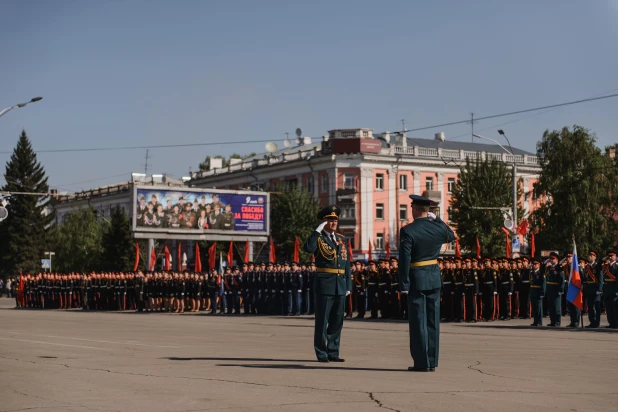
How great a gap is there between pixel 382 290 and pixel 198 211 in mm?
26741

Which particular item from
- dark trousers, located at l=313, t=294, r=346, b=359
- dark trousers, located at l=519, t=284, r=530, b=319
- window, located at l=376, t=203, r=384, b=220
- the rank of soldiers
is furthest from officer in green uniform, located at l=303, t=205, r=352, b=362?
window, located at l=376, t=203, r=384, b=220

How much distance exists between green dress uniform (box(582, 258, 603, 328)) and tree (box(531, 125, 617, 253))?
42161 mm

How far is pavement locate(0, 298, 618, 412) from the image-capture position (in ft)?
27.7

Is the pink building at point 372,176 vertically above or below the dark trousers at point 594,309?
above

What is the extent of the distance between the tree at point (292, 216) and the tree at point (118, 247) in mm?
16195

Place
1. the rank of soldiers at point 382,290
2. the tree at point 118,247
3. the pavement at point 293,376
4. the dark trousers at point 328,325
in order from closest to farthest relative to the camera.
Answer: the pavement at point 293,376
the dark trousers at point 328,325
the rank of soldiers at point 382,290
the tree at point 118,247

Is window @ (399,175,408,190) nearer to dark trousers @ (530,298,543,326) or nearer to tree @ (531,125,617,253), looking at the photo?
tree @ (531,125,617,253)

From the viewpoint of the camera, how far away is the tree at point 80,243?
90.6 metres

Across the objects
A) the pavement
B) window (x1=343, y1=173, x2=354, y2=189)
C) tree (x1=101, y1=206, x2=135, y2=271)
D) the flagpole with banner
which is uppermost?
window (x1=343, y1=173, x2=354, y2=189)

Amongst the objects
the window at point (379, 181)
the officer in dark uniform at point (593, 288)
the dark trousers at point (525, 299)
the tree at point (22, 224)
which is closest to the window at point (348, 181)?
the window at point (379, 181)

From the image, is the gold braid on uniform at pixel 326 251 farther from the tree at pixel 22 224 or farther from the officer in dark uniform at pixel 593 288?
the tree at pixel 22 224

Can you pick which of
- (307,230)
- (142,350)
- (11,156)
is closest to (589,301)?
(142,350)

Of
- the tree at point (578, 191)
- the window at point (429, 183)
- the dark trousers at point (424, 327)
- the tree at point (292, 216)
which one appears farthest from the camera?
the window at point (429, 183)

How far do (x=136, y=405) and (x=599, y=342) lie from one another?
11668 millimetres
